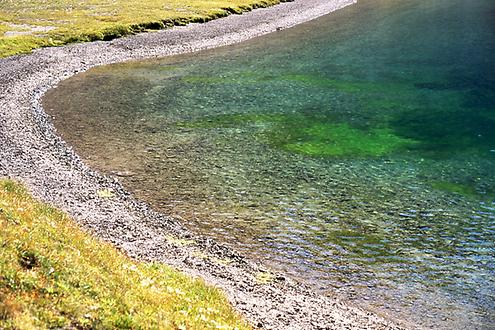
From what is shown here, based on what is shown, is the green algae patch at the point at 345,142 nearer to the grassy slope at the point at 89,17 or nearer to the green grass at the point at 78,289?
the green grass at the point at 78,289

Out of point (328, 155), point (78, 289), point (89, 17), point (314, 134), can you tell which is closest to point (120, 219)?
point (78, 289)

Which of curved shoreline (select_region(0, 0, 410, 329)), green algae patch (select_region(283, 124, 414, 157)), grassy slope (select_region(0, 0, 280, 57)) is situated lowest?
green algae patch (select_region(283, 124, 414, 157))

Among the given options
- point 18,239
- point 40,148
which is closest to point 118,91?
point 40,148

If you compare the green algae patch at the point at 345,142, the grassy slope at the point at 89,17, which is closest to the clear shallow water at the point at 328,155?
the green algae patch at the point at 345,142

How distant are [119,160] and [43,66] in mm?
35066

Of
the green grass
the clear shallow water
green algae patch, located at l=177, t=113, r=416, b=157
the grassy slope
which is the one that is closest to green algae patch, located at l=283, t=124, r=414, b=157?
green algae patch, located at l=177, t=113, r=416, b=157

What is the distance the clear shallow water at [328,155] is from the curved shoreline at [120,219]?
158 cm

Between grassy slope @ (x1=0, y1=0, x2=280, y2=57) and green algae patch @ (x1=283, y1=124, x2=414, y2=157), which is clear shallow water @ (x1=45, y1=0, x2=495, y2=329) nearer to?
green algae patch @ (x1=283, y1=124, x2=414, y2=157)

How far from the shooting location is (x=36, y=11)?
110938mm

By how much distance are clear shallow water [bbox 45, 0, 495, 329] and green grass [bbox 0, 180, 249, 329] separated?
9.75 meters

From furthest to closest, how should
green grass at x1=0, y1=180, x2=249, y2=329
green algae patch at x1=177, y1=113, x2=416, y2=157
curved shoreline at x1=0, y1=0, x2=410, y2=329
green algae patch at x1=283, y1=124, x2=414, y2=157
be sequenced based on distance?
green algae patch at x1=177, y1=113, x2=416, y2=157
green algae patch at x1=283, y1=124, x2=414, y2=157
curved shoreline at x1=0, y1=0, x2=410, y2=329
green grass at x1=0, y1=180, x2=249, y2=329

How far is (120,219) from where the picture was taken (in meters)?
34.6

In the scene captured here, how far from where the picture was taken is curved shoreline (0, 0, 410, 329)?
25.9 m

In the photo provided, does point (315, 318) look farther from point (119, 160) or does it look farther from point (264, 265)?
point (119, 160)
